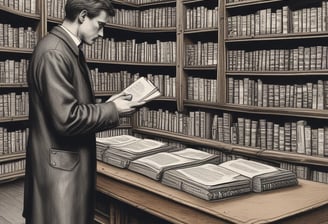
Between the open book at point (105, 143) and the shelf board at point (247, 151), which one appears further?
the shelf board at point (247, 151)

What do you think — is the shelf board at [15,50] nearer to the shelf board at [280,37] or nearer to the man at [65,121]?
the shelf board at [280,37]

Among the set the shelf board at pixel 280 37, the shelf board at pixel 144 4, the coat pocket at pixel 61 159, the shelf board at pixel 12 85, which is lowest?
the coat pocket at pixel 61 159

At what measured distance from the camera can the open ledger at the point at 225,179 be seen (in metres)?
1.27

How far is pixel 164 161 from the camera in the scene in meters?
1.55

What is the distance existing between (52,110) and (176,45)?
3.01 m

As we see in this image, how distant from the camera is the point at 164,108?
477 cm

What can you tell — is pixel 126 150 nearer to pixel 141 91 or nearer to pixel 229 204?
pixel 141 91

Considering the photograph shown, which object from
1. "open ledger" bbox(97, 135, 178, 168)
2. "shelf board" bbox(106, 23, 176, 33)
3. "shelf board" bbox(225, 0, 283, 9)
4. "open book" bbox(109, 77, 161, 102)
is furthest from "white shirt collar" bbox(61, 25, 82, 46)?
"shelf board" bbox(106, 23, 176, 33)

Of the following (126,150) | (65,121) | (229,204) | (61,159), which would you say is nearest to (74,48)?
(65,121)

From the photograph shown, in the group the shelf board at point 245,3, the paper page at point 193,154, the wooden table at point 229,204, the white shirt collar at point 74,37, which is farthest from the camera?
the shelf board at point 245,3

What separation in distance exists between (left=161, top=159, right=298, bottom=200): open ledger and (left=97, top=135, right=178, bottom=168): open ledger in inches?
11.0

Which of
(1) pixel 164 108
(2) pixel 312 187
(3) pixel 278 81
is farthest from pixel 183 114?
(2) pixel 312 187

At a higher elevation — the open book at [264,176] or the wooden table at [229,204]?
the open book at [264,176]

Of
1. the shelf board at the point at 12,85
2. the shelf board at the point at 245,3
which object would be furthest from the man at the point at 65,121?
the shelf board at the point at 12,85
